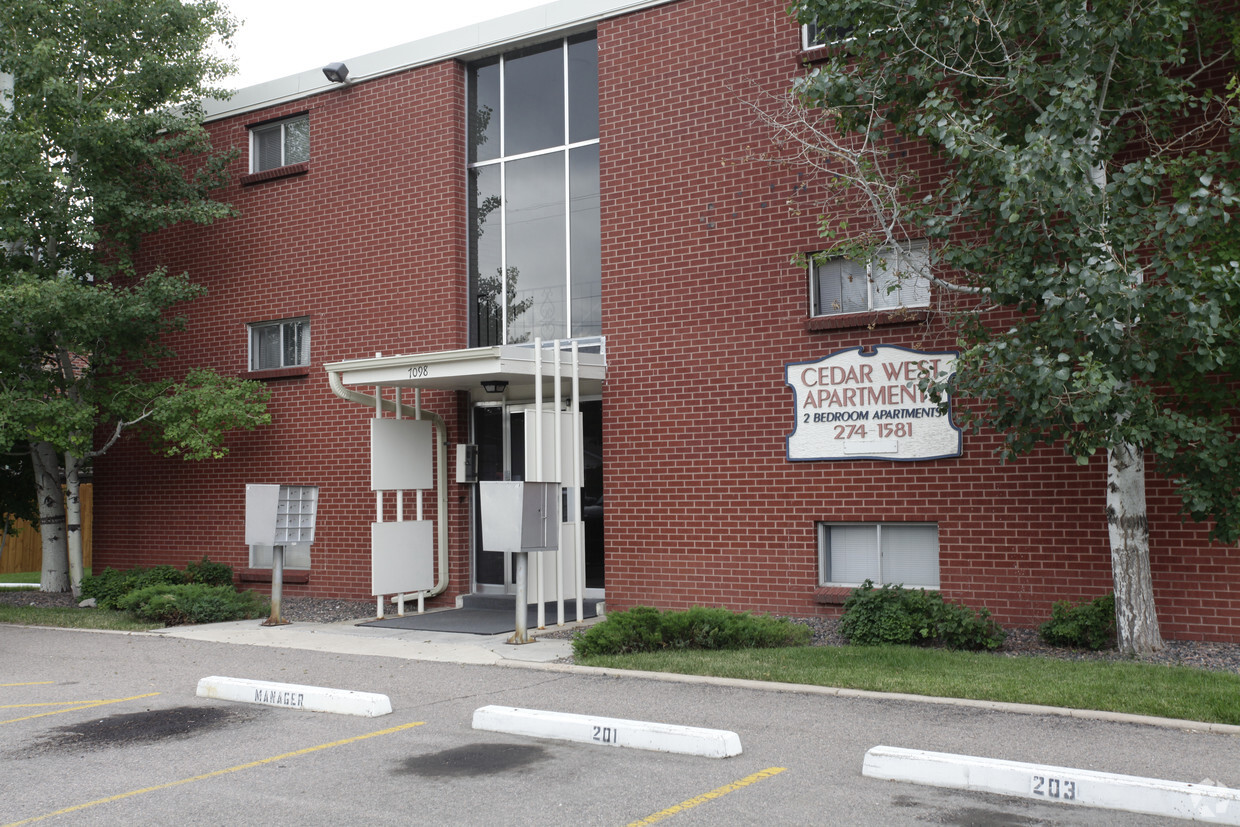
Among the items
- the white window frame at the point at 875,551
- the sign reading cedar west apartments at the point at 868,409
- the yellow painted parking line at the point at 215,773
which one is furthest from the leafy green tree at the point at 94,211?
the yellow painted parking line at the point at 215,773

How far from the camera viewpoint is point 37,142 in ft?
48.6

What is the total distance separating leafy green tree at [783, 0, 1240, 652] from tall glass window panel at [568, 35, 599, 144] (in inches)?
182

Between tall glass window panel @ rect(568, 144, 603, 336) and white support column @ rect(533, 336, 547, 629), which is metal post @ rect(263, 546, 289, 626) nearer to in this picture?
white support column @ rect(533, 336, 547, 629)

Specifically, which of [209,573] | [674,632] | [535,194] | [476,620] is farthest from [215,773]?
[209,573]

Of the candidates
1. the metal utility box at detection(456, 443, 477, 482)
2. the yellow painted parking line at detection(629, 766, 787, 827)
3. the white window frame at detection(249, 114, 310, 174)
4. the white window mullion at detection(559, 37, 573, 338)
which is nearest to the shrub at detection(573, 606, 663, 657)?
the yellow painted parking line at detection(629, 766, 787, 827)

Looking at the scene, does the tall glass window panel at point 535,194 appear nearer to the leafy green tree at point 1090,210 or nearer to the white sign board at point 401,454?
the white sign board at point 401,454

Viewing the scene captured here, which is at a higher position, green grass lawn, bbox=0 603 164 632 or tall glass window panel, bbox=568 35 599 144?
tall glass window panel, bbox=568 35 599 144

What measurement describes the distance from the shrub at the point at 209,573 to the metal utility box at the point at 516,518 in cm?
676

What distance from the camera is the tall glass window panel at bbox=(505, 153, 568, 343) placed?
1498cm

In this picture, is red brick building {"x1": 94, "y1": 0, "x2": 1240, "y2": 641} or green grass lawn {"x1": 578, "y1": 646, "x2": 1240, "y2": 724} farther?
red brick building {"x1": 94, "y1": 0, "x2": 1240, "y2": 641}

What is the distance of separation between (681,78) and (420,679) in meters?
7.89

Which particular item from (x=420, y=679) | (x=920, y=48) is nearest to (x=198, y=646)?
(x=420, y=679)

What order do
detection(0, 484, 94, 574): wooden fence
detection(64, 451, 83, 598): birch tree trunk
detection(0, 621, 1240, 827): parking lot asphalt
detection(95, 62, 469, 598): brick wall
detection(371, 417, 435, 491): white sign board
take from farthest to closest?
detection(0, 484, 94, 574): wooden fence, detection(64, 451, 83, 598): birch tree trunk, detection(95, 62, 469, 598): brick wall, detection(371, 417, 435, 491): white sign board, detection(0, 621, 1240, 827): parking lot asphalt

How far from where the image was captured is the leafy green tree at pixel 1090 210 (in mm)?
8570
